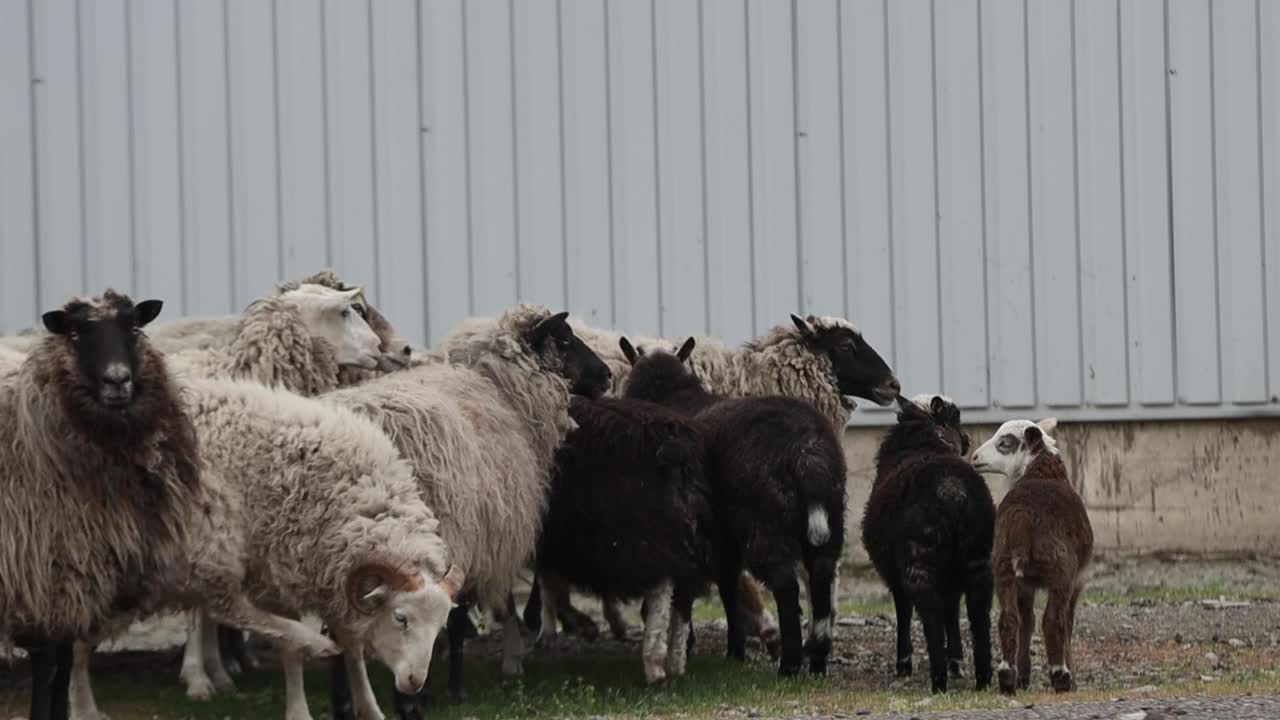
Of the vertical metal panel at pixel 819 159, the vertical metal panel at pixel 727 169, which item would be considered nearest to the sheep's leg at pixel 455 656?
the vertical metal panel at pixel 727 169

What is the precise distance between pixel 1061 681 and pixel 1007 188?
6.16 meters

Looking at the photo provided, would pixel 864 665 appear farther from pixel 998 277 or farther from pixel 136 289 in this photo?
pixel 136 289

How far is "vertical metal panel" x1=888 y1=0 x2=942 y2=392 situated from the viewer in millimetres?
15539

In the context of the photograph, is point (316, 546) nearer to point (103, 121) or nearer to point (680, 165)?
point (103, 121)

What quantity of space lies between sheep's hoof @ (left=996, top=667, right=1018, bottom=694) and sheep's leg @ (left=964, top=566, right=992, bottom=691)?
7.0 inches

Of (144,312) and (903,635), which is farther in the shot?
(903,635)

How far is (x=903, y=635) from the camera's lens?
11.3 meters

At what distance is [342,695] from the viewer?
9.81 m

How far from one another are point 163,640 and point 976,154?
271 inches

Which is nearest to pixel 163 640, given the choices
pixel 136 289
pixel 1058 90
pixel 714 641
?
pixel 136 289

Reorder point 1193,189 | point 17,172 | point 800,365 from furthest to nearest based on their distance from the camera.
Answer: point 1193,189
point 17,172
point 800,365

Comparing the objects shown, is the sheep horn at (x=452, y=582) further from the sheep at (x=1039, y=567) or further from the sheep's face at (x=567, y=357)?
the sheep at (x=1039, y=567)

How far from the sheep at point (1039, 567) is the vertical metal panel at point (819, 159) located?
16.0ft

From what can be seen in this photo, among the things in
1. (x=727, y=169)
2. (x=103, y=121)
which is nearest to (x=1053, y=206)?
(x=727, y=169)
